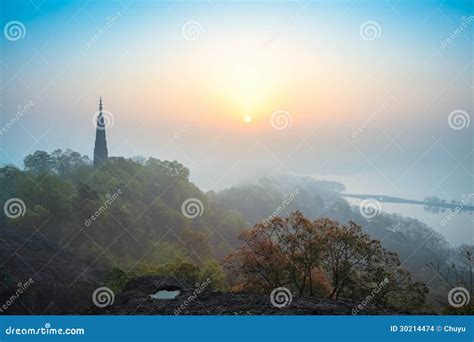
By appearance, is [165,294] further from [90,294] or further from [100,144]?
[100,144]

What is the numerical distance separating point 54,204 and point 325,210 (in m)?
13.4

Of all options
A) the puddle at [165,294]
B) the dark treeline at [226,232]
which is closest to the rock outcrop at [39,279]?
the dark treeline at [226,232]

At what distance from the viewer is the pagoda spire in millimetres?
17438

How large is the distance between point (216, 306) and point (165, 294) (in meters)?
1.25

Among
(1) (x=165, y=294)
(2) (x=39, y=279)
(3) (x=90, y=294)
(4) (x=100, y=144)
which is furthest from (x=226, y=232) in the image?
(1) (x=165, y=294)

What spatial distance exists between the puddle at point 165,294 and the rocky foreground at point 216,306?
5 cm

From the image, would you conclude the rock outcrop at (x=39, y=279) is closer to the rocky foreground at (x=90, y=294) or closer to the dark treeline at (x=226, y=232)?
the rocky foreground at (x=90, y=294)

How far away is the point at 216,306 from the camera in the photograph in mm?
Answer: 7973

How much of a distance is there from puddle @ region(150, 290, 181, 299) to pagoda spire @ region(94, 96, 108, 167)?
9.22 meters

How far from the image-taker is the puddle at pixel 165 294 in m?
8.54

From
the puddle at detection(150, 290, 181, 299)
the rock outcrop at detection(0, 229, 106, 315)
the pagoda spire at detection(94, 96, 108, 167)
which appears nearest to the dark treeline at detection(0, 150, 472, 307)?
the pagoda spire at detection(94, 96, 108, 167)

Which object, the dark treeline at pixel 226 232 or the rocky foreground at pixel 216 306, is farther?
the dark treeline at pixel 226 232

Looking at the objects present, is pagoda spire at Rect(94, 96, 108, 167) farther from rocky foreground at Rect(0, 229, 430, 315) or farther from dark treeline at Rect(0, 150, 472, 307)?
rocky foreground at Rect(0, 229, 430, 315)
